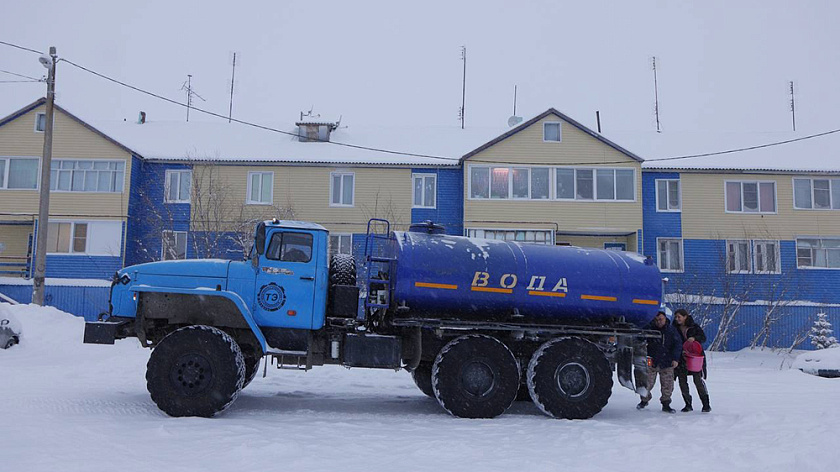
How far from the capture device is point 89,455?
7059 mm

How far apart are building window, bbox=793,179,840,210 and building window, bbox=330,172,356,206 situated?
19504 mm

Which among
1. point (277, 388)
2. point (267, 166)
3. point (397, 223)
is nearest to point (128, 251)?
point (267, 166)

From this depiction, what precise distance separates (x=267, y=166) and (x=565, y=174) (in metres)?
13.0

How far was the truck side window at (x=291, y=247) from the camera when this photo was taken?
1067 centimetres

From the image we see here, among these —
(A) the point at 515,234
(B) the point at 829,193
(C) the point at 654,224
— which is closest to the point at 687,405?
(A) the point at 515,234

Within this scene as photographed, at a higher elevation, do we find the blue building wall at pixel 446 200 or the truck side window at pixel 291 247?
the blue building wall at pixel 446 200

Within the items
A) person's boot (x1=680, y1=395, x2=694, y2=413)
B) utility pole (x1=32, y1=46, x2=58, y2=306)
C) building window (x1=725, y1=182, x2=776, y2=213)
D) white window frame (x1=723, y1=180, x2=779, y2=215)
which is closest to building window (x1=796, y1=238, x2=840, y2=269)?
white window frame (x1=723, y1=180, x2=779, y2=215)

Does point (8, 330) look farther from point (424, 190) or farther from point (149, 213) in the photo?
point (424, 190)

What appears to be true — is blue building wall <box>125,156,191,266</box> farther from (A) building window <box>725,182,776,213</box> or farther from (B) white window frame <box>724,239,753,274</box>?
(A) building window <box>725,182,776,213</box>

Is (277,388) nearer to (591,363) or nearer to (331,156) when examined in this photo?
(591,363)

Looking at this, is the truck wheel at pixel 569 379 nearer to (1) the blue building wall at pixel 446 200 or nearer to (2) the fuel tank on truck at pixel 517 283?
(2) the fuel tank on truck at pixel 517 283

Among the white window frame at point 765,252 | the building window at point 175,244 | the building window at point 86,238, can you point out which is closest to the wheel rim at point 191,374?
the building window at point 175,244

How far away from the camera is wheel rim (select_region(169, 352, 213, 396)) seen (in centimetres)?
983

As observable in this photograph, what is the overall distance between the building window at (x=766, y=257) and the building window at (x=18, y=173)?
1231 inches
